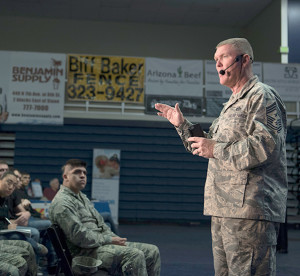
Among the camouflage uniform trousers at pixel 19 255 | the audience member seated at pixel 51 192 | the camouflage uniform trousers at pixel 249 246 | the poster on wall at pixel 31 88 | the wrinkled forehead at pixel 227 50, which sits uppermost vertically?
the poster on wall at pixel 31 88

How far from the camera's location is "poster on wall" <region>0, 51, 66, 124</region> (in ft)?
31.7

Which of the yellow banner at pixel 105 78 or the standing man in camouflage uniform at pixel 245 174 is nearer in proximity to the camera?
the standing man in camouflage uniform at pixel 245 174

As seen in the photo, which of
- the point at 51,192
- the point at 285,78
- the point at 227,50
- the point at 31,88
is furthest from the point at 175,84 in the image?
the point at 227,50

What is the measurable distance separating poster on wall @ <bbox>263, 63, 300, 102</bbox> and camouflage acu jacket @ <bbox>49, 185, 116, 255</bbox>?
8.00 metres

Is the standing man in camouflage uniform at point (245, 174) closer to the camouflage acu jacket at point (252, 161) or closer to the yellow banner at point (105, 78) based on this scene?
the camouflage acu jacket at point (252, 161)

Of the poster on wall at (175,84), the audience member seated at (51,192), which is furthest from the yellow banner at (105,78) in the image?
the audience member seated at (51,192)

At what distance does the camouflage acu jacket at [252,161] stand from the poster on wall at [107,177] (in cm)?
923

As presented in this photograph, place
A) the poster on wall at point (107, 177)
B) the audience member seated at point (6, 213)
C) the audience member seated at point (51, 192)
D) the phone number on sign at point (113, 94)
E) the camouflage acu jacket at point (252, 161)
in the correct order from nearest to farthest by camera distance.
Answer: the camouflage acu jacket at point (252, 161) < the audience member seated at point (6, 213) < the audience member seated at point (51, 192) < the phone number on sign at point (113, 94) < the poster on wall at point (107, 177)

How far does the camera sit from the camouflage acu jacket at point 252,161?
1643mm

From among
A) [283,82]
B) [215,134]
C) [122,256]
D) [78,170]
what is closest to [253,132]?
[215,134]

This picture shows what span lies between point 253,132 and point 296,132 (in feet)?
32.7

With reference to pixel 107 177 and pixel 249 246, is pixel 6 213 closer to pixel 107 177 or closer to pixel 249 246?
pixel 249 246

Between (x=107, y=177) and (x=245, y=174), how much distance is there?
9427 millimetres

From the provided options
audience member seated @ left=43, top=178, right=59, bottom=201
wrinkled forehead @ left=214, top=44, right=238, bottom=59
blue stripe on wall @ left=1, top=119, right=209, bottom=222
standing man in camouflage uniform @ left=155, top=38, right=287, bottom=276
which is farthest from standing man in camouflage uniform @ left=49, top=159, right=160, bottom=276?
blue stripe on wall @ left=1, top=119, right=209, bottom=222
